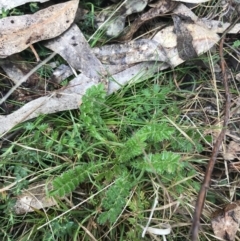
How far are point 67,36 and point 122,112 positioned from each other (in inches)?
17.6

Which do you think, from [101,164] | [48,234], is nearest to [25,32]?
[101,164]

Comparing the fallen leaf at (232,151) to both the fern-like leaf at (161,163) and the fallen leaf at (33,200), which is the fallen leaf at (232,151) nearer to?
the fern-like leaf at (161,163)

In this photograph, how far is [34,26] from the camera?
2.19 m

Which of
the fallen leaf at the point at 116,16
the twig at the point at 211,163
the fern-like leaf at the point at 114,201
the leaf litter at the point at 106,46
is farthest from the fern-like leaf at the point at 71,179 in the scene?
the fallen leaf at the point at 116,16

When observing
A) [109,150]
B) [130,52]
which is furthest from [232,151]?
[130,52]

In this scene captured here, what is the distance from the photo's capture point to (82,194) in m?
2.02

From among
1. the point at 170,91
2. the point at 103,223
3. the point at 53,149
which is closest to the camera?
the point at 103,223

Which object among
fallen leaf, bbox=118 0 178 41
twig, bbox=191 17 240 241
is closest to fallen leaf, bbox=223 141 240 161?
twig, bbox=191 17 240 241

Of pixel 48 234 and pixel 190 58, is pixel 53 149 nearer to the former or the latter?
pixel 48 234

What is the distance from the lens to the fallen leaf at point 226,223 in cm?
195

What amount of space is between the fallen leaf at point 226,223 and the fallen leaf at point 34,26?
3.61 feet

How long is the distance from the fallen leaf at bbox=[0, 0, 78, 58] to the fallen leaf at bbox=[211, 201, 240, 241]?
1.10 meters

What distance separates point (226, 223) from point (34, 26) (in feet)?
4.04

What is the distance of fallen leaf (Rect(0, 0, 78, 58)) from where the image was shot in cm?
216
